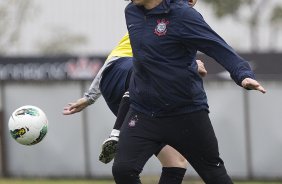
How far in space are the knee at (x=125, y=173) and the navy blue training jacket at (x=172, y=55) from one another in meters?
0.44

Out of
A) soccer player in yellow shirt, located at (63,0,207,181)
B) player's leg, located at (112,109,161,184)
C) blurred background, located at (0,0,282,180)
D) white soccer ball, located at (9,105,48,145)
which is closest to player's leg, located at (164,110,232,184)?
player's leg, located at (112,109,161,184)

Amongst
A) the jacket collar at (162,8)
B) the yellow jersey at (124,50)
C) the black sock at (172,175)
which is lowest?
the black sock at (172,175)

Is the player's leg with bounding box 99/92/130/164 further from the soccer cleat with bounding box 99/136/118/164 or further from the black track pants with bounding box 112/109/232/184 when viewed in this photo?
the black track pants with bounding box 112/109/232/184

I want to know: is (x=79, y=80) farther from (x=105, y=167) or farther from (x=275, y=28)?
(x=275, y=28)

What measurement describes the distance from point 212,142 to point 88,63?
16.4 metres

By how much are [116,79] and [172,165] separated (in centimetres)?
91

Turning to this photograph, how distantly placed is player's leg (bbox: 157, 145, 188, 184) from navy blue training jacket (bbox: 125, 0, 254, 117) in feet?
2.47

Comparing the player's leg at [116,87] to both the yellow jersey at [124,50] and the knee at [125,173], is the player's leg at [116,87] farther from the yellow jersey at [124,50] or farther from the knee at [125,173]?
the knee at [125,173]

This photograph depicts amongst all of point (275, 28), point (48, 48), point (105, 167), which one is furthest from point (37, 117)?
point (48, 48)

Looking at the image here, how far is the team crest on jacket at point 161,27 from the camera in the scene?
7.07 meters

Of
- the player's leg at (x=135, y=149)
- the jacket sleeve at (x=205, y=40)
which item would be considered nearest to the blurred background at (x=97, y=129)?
the player's leg at (x=135, y=149)

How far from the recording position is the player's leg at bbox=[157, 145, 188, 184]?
25.7 feet

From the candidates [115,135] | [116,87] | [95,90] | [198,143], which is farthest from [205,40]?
[95,90]

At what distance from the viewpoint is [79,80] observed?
46.9 feet
